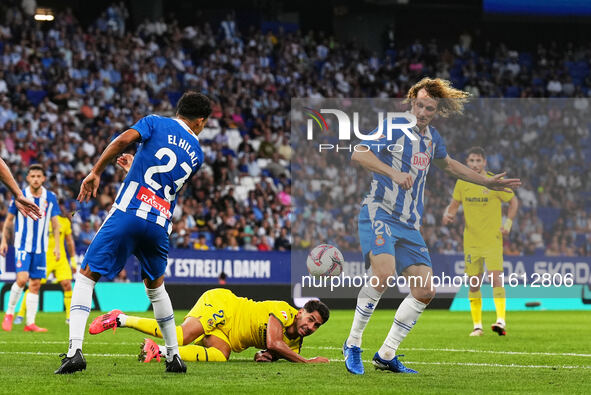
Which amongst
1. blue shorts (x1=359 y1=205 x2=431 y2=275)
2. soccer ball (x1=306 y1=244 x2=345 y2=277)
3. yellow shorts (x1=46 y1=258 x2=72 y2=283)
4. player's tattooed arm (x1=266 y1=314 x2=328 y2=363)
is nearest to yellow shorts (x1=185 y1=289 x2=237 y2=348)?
player's tattooed arm (x1=266 y1=314 x2=328 y2=363)

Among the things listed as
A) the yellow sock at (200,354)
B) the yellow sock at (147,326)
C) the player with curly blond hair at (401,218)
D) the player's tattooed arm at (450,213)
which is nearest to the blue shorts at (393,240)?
the player with curly blond hair at (401,218)

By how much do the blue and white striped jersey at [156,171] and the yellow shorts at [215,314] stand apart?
185cm

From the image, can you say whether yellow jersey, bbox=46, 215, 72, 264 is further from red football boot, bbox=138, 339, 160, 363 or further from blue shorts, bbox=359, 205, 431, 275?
blue shorts, bbox=359, 205, 431, 275

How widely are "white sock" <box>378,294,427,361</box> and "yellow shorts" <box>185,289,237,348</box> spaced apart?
175cm

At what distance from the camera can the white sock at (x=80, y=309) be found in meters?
8.09

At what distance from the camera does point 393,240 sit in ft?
30.6

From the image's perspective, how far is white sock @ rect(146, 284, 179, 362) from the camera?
28.7 feet

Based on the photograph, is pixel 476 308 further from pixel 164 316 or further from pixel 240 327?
pixel 164 316

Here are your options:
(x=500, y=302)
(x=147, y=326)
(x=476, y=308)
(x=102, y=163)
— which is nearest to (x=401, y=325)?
(x=147, y=326)

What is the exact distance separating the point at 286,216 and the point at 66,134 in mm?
6021

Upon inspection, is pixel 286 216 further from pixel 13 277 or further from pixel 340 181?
pixel 13 277

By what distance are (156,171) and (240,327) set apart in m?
2.48

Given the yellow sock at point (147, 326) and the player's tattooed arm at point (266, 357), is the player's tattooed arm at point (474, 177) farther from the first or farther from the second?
the yellow sock at point (147, 326)

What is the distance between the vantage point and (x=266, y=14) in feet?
120
